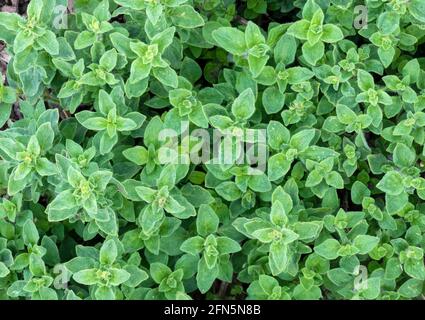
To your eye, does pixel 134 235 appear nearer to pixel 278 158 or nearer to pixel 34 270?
pixel 34 270

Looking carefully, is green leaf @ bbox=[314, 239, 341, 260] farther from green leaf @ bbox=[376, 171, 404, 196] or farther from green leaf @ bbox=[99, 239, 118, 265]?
green leaf @ bbox=[99, 239, 118, 265]

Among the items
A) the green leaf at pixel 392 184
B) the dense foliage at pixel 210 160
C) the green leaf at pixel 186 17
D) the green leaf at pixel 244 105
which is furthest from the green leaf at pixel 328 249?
the green leaf at pixel 186 17

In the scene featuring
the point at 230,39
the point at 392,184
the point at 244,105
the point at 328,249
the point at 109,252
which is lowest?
the point at 328,249

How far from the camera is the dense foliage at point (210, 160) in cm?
300

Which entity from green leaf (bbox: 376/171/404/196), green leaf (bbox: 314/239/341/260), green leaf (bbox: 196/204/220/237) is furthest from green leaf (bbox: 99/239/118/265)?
green leaf (bbox: 376/171/404/196)

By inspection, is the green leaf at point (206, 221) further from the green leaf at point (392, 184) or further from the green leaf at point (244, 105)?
the green leaf at point (392, 184)

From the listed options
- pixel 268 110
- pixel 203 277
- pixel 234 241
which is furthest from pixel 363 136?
pixel 203 277

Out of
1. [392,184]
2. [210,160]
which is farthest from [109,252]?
[392,184]

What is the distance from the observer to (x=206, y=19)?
339 cm

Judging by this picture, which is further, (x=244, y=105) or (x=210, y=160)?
(x=210, y=160)

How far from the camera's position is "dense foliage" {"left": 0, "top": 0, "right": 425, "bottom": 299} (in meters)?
3.00

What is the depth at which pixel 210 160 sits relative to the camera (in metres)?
3.14

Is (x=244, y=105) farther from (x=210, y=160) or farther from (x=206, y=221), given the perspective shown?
(x=206, y=221)

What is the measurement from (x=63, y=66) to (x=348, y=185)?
161 cm
